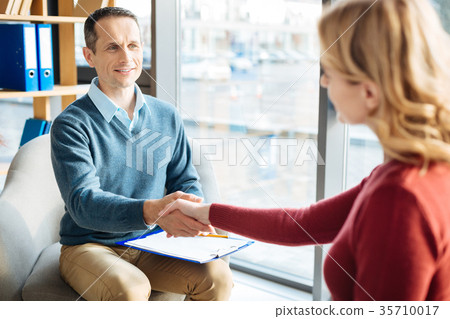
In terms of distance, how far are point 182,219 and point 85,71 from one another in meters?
1.59

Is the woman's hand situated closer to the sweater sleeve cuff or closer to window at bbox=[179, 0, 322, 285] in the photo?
the sweater sleeve cuff

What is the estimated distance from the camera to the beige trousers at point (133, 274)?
1494 millimetres

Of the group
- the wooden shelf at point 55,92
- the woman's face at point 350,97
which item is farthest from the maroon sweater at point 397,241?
the wooden shelf at point 55,92

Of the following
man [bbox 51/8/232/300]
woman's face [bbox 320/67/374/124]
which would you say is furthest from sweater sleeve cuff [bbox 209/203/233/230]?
woman's face [bbox 320/67/374/124]

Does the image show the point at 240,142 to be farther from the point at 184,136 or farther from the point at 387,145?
the point at 387,145

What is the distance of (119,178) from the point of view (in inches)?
67.7

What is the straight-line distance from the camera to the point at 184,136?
1.93 meters

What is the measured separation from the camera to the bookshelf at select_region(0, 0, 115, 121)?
243cm

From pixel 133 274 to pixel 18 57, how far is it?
134cm

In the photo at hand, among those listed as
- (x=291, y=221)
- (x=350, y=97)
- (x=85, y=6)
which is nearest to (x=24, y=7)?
(x=85, y=6)

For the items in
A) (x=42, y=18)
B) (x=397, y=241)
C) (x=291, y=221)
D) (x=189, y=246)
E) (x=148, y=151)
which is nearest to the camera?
(x=397, y=241)

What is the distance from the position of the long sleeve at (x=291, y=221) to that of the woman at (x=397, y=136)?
0.98 feet

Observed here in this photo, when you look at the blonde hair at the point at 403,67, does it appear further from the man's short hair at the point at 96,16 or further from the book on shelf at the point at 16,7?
the book on shelf at the point at 16,7

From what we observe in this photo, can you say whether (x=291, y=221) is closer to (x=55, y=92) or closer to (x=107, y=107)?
(x=107, y=107)
